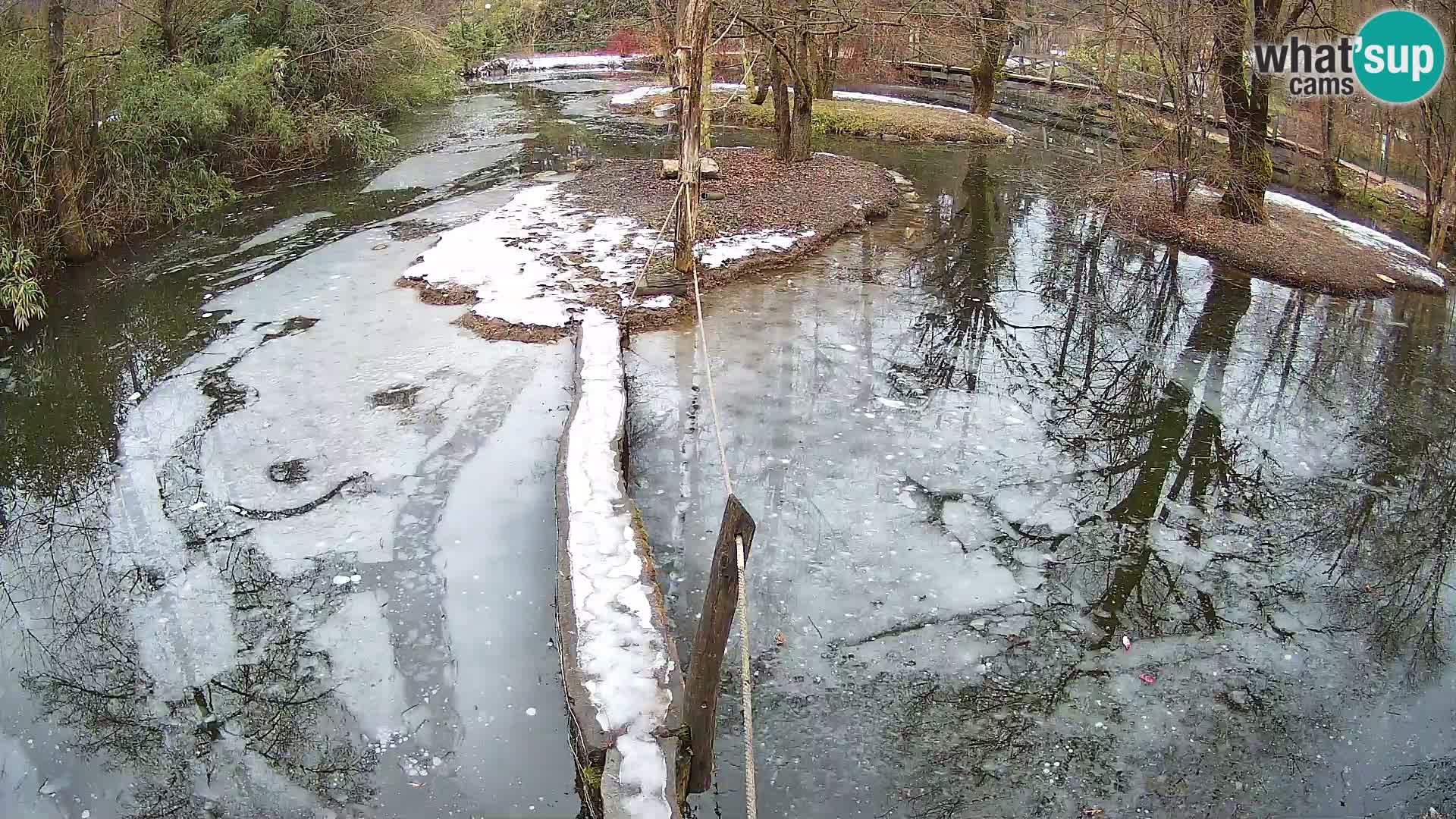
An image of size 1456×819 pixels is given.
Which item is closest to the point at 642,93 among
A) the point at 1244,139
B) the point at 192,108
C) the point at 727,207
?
the point at 727,207

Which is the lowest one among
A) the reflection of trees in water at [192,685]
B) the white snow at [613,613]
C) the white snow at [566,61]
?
the reflection of trees in water at [192,685]

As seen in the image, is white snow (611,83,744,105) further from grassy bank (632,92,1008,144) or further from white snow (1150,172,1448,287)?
white snow (1150,172,1448,287)

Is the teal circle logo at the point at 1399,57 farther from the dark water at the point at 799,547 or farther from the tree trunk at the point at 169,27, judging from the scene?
the tree trunk at the point at 169,27

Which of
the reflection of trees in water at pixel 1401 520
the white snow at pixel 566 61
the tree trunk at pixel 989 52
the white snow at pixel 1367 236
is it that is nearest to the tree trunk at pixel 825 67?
the tree trunk at pixel 989 52

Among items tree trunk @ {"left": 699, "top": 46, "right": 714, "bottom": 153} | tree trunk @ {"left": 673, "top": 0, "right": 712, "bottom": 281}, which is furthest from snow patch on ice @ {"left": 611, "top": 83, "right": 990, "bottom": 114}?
tree trunk @ {"left": 673, "top": 0, "right": 712, "bottom": 281}

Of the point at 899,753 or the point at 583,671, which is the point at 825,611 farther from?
the point at 583,671
